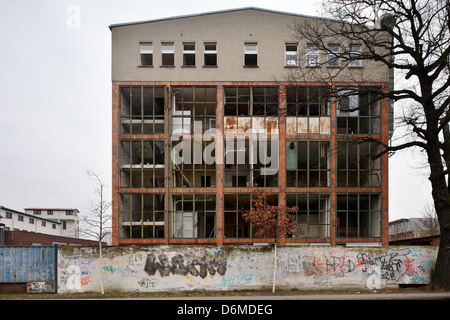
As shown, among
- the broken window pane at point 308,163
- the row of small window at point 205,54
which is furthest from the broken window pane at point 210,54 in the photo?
the broken window pane at point 308,163

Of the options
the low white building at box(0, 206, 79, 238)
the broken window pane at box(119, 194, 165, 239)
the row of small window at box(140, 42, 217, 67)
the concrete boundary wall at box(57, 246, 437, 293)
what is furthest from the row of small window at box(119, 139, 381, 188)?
the concrete boundary wall at box(57, 246, 437, 293)

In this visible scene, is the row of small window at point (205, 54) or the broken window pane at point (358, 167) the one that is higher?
the row of small window at point (205, 54)

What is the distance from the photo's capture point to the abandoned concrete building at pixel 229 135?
27750 mm

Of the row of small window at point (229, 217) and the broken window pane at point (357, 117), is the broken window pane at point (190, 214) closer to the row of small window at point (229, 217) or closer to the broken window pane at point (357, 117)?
the row of small window at point (229, 217)

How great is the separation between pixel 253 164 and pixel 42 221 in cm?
4549

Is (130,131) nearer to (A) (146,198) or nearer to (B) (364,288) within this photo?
(A) (146,198)

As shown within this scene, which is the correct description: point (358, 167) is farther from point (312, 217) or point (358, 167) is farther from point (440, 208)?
point (440, 208)

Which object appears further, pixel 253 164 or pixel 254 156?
pixel 253 164

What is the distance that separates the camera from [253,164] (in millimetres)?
28312

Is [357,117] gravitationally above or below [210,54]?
below

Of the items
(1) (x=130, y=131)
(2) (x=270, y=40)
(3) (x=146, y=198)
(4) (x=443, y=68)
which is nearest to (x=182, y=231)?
(3) (x=146, y=198)

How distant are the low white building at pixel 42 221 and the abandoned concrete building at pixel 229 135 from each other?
9.83 m

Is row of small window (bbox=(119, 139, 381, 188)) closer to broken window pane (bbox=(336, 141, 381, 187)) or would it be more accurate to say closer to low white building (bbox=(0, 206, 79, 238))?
broken window pane (bbox=(336, 141, 381, 187))

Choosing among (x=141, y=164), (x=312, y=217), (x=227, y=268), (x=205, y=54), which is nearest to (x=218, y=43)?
(x=205, y=54)
